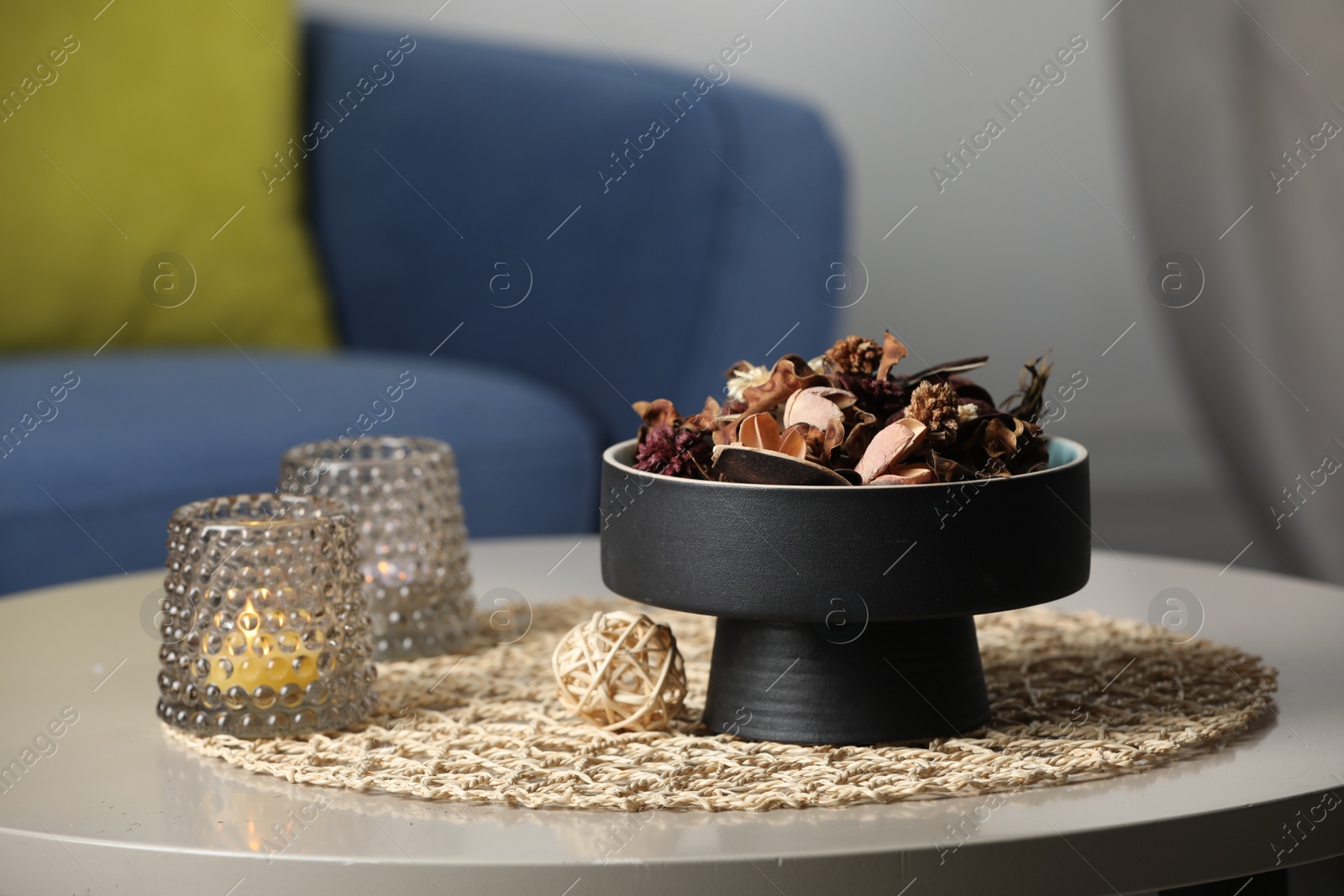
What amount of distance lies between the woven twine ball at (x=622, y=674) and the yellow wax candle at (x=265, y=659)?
5.1 inches

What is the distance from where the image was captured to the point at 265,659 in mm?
760

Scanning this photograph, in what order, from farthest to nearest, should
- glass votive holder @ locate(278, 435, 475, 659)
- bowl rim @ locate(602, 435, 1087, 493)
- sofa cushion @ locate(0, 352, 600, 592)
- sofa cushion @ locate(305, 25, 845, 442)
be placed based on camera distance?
sofa cushion @ locate(305, 25, 845, 442), sofa cushion @ locate(0, 352, 600, 592), glass votive holder @ locate(278, 435, 475, 659), bowl rim @ locate(602, 435, 1087, 493)

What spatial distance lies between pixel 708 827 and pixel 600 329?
1.36 meters

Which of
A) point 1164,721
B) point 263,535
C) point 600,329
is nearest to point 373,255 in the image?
point 600,329

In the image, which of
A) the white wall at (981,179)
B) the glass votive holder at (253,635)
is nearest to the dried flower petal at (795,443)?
the glass votive holder at (253,635)

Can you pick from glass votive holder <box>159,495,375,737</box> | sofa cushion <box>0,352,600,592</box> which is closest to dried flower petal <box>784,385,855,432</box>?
glass votive holder <box>159,495,375,737</box>

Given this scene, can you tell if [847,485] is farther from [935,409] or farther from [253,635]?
[253,635]

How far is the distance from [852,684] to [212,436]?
994mm

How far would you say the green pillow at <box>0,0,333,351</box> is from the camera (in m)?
1.90

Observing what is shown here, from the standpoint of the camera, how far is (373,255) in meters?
2.04

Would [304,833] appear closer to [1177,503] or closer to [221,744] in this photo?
[221,744]

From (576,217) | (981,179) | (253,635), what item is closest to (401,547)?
(253,635)

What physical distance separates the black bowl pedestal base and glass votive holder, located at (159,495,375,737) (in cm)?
21

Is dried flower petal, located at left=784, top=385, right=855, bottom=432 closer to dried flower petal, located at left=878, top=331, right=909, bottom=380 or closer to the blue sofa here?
dried flower petal, located at left=878, top=331, right=909, bottom=380
